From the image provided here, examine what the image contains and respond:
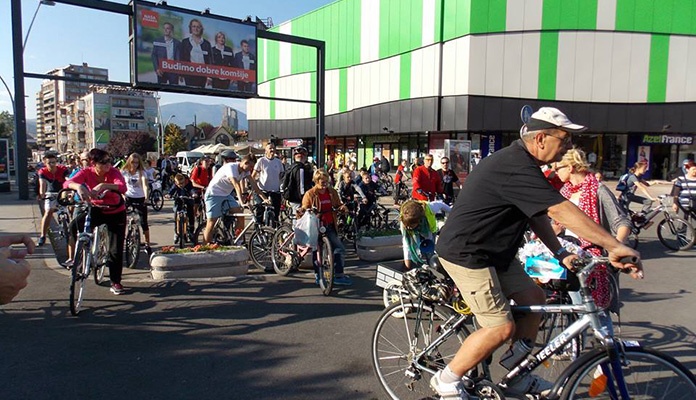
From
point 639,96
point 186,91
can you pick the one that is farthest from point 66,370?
point 639,96

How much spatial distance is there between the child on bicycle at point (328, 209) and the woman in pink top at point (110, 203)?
2.35 meters

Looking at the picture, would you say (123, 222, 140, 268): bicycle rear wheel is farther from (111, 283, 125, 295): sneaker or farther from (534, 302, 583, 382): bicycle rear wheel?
(534, 302, 583, 382): bicycle rear wheel

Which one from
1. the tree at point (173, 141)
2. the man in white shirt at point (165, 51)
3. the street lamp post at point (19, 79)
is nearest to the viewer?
the street lamp post at point (19, 79)

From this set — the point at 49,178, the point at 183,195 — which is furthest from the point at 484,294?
the point at 49,178

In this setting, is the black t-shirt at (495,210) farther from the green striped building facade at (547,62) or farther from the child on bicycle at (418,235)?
the green striped building facade at (547,62)

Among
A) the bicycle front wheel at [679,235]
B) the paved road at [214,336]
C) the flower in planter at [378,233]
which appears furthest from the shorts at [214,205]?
the bicycle front wheel at [679,235]

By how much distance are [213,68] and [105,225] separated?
846 centimetres

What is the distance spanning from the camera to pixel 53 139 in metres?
149

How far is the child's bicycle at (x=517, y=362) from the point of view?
257cm

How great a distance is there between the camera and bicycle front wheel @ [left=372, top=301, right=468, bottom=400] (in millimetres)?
3311

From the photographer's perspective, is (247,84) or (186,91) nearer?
(186,91)

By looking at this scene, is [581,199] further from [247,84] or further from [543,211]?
[247,84]

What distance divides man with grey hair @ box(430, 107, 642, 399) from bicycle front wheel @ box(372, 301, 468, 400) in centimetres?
32

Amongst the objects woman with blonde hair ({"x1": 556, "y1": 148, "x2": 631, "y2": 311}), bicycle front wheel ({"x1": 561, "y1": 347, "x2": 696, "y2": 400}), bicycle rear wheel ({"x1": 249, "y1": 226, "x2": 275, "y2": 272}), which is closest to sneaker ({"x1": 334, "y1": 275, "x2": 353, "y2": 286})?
bicycle rear wheel ({"x1": 249, "y1": 226, "x2": 275, "y2": 272})
